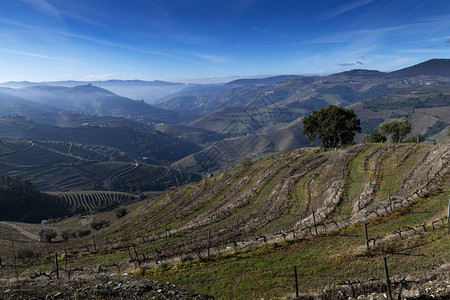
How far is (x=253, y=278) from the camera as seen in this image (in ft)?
57.7

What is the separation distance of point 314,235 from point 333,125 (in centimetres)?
4610

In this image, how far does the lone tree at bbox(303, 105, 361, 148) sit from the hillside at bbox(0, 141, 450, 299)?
50.5ft

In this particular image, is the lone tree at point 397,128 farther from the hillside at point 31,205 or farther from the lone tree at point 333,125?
the hillside at point 31,205

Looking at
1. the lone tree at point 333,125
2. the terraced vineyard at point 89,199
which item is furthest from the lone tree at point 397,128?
the terraced vineyard at point 89,199

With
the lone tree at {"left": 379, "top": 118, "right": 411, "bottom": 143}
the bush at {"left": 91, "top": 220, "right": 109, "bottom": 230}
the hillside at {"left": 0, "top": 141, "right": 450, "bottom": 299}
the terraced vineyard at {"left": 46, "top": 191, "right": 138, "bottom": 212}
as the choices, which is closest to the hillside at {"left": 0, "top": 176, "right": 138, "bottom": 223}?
the terraced vineyard at {"left": 46, "top": 191, "right": 138, "bottom": 212}

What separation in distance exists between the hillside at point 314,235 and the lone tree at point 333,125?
15.4 m

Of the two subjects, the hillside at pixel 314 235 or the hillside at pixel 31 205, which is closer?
the hillside at pixel 314 235

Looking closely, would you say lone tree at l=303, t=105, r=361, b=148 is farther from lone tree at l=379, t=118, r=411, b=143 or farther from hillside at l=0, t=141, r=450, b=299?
hillside at l=0, t=141, r=450, b=299

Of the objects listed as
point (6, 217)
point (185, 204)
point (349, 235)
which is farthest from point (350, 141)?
point (6, 217)

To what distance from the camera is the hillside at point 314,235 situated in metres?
15.8

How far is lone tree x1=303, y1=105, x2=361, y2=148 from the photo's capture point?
62.9 meters

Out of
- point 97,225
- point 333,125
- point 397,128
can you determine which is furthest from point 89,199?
point 397,128

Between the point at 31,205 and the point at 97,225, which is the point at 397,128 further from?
the point at 31,205

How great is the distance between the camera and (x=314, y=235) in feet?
74.2
